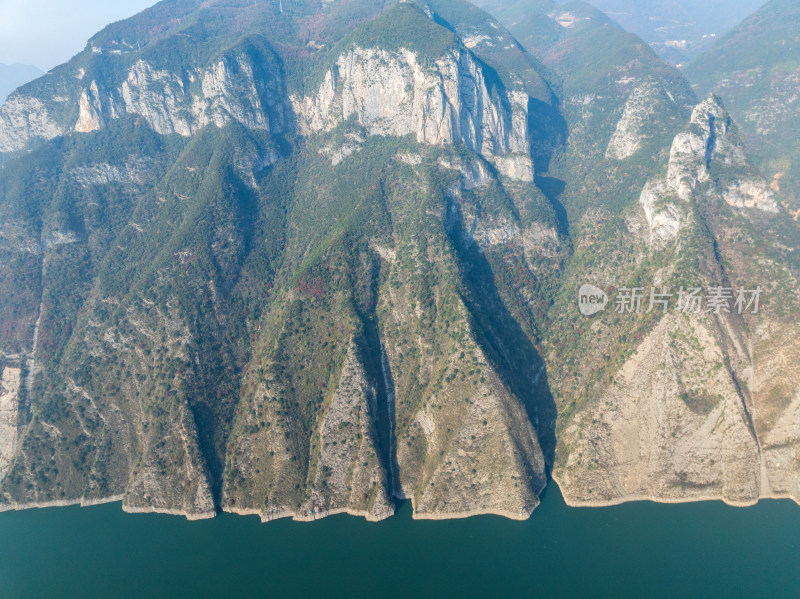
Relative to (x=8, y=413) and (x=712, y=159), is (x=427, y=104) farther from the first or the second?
(x=8, y=413)

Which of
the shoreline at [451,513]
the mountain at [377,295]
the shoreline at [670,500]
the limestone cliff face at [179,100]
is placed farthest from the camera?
the limestone cliff face at [179,100]

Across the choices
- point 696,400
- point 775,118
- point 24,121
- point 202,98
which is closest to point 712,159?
point 696,400

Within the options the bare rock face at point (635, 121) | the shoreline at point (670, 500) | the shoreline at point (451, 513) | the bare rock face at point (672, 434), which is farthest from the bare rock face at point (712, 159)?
the shoreline at point (451, 513)

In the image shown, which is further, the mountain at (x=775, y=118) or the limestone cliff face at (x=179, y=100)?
the mountain at (x=775, y=118)

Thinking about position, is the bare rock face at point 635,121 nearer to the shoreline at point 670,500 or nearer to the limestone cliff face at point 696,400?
the limestone cliff face at point 696,400

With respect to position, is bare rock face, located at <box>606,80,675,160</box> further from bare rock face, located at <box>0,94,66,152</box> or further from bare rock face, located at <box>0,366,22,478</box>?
bare rock face, located at <box>0,94,66,152</box>

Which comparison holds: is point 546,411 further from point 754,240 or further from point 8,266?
point 8,266

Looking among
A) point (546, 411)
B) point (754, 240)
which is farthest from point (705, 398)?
point (754, 240)
